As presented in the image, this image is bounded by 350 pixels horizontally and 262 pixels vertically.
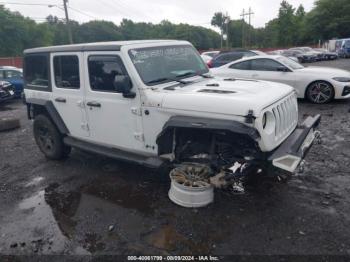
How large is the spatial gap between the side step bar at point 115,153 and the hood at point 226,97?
78 centimetres

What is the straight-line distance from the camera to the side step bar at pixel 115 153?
169 inches

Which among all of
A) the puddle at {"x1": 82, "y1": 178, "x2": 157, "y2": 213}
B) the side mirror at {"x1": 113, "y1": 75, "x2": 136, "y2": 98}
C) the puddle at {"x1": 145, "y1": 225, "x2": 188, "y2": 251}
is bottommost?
the puddle at {"x1": 145, "y1": 225, "x2": 188, "y2": 251}

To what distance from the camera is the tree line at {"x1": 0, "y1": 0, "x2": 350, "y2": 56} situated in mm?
59094

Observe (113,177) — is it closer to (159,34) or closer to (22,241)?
(22,241)

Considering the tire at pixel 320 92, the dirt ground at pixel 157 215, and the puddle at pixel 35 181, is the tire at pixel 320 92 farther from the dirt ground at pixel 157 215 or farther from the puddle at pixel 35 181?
the puddle at pixel 35 181

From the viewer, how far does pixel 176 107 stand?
13.1 ft

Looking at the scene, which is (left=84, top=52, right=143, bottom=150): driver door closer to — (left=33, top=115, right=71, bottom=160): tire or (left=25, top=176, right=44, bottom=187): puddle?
(left=33, top=115, right=71, bottom=160): tire

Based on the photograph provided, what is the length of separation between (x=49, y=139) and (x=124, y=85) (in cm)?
275

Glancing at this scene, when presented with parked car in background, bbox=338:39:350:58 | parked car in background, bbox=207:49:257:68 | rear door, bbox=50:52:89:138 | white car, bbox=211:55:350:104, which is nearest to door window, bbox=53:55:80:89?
rear door, bbox=50:52:89:138

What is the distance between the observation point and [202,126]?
3.66 metres

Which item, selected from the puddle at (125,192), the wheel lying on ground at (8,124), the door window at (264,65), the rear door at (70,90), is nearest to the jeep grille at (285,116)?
the puddle at (125,192)

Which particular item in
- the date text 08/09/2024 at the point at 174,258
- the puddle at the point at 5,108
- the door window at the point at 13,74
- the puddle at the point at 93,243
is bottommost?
the puddle at the point at 5,108

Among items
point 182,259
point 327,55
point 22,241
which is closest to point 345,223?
point 182,259

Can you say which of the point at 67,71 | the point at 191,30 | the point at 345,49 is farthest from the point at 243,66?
the point at 191,30
